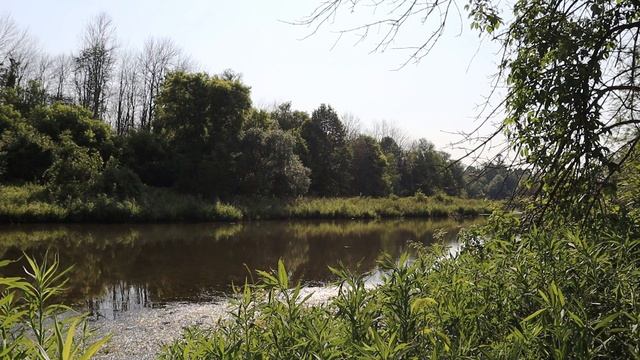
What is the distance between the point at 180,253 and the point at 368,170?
2726 centimetres

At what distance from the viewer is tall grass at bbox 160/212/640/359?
1.76 m

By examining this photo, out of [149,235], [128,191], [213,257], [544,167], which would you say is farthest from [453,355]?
[128,191]

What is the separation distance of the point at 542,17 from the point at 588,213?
5.23 feet

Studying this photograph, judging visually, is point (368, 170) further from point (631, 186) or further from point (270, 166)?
point (631, 186)

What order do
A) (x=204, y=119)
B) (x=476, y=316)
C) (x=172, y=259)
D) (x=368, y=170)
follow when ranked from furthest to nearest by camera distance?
(x=368, y=170) → (x=204, y=119) → (x=172, y=259) → (x=476, y=316)

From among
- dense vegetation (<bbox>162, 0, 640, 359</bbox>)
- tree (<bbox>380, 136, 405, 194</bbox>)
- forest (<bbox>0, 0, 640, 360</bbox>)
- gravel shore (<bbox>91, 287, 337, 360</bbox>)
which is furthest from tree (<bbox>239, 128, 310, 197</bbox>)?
dense vegetation (<bbox>162, 0, 640, 359</bbox>)

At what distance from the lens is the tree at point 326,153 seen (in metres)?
37.6

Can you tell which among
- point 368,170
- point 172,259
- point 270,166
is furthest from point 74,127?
point 368,170

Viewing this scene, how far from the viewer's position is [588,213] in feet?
10.8

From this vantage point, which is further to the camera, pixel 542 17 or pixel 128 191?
pixel 128 191

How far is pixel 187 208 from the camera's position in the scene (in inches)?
938

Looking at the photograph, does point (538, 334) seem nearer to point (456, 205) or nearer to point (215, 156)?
point (215, 156)

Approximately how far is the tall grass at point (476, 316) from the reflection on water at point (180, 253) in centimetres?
401

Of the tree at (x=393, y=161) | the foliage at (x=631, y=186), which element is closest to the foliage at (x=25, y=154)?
the foliage at (x=631, y=186)
